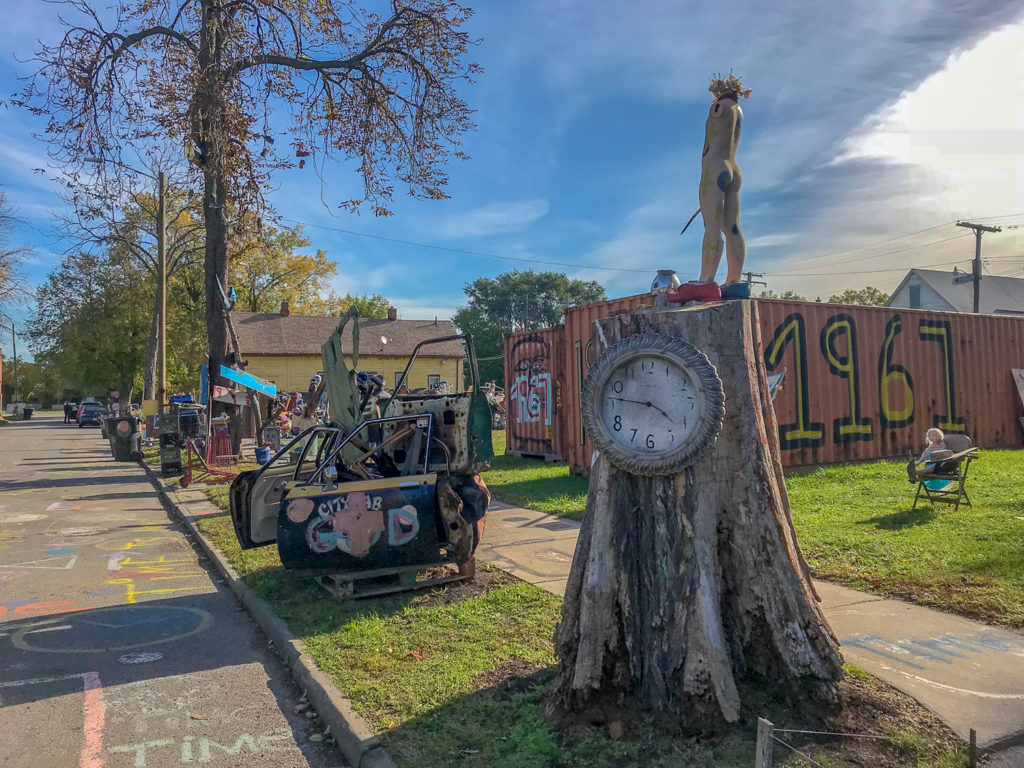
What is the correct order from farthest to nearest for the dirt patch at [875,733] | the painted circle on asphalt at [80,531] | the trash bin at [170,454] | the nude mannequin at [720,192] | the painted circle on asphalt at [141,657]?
the trash bin at [170,454], the painted circle on asphalt at [80,531], the painted circle on asphalt at [141,657], the nude mannequin at [720,192], the dirt patch at [875,733]

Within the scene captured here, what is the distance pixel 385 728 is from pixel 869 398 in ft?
39.9

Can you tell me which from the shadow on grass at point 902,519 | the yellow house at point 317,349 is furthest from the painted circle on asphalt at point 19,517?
the yellow house at point 317,349

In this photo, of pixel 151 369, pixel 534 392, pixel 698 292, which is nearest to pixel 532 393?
pixel 534 392

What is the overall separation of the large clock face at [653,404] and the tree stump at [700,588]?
11 centimetres

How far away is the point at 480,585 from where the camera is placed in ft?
21.1

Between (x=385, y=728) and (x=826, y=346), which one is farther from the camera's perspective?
(x=826, y=346)

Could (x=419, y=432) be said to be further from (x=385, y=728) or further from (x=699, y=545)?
(x=699, y=545)

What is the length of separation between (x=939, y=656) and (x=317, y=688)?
3.78 m

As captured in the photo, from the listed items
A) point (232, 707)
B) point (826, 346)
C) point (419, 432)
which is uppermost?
point (826, 346)

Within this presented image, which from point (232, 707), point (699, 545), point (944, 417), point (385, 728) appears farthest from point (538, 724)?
point (944, 417)

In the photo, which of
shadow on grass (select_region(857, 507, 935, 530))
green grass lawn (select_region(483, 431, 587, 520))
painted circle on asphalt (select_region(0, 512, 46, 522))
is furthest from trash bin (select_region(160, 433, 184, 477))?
shadow on grass (select_region(857, 507, 935, 530))

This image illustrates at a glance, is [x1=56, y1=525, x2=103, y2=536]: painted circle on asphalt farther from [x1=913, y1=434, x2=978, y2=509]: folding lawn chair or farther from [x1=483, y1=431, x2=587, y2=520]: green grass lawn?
[x1=913, y1=434, x2=978, y2=509]: folding lawn chair

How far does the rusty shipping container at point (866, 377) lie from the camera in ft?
40.5

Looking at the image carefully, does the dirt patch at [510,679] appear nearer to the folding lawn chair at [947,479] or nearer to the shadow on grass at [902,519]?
the shadow on grass at [902,519]
